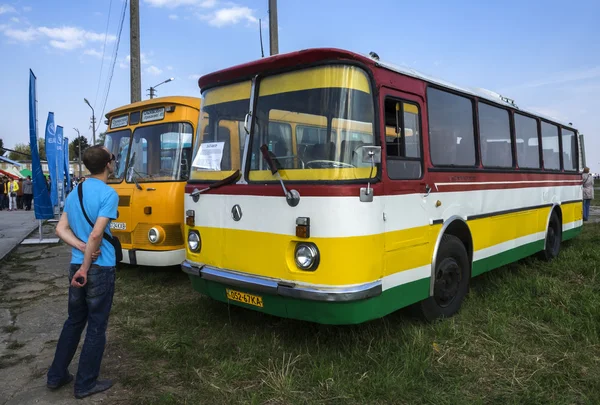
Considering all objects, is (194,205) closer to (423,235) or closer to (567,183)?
(423,235)

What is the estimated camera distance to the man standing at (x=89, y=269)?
3439 mm

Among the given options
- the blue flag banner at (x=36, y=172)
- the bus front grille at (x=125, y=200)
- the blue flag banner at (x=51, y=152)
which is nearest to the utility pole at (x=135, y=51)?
the blue flag banner at (x=51, y=152)

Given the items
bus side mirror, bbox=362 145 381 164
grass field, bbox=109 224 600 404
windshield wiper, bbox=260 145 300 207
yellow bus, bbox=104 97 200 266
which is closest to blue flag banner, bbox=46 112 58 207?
yellow bus, bbox=104 97 200 266

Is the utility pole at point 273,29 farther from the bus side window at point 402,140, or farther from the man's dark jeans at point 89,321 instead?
the man's dark jeans at point 89,321

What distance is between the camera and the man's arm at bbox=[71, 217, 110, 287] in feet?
11.1

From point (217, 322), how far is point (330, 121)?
255 cm

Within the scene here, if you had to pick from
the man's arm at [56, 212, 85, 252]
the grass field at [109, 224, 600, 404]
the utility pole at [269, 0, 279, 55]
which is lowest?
the grass field at [109, 224, 600, 404]

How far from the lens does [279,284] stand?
4043mm

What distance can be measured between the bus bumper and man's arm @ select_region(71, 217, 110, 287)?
3.26 m

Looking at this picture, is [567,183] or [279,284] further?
[567,183]

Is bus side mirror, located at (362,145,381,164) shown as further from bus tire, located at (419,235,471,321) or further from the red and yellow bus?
bus tire, located at (419,235,471,321)

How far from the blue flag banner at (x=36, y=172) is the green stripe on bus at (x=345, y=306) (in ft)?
26.3

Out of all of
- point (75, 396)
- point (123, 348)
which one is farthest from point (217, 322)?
point (75, 396)

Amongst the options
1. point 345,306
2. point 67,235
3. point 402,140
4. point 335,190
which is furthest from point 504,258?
point 67,235
